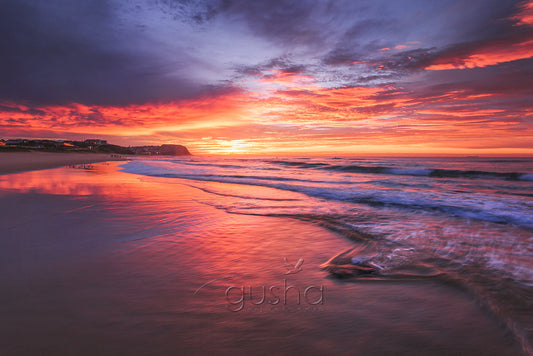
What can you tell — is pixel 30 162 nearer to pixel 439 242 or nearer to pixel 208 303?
pixel 208 303

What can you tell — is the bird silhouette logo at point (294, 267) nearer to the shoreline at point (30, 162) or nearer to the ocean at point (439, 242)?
the ocean at point (439, 242)

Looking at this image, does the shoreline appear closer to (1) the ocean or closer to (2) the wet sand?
(2) the wet sand

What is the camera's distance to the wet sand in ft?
6.43

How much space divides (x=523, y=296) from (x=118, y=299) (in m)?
4.46

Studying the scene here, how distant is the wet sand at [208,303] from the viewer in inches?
77.2

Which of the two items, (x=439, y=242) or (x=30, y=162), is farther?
(x=30, y=162)

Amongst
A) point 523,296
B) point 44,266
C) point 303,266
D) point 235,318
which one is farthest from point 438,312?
point 44,266

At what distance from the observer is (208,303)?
2541 millimetres

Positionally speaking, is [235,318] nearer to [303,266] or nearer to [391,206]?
[303,266]

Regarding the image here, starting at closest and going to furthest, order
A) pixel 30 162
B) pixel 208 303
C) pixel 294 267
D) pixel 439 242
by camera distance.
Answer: pixel 208 303
pixel 294 267
pixel 439 242
pixel 30 162

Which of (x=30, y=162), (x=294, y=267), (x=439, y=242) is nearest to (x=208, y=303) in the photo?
(x=294, y=267)

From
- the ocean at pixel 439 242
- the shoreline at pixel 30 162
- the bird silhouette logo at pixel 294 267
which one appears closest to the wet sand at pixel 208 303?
the bird silhouette logo at pixel 294 267

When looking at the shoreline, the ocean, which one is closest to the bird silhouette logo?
the ocean

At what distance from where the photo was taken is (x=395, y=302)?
103 inches
